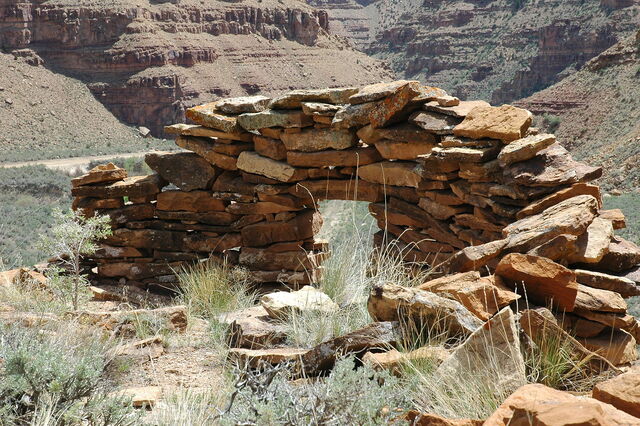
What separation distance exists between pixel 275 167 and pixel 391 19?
9979 cm

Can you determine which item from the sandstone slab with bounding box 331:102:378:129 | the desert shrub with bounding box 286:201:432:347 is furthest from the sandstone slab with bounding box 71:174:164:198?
the desert shrub with bounding box 286:201:432:347

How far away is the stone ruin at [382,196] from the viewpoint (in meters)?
4.67

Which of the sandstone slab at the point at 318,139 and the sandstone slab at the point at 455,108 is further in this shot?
the sandstone slab at the point at 318,139

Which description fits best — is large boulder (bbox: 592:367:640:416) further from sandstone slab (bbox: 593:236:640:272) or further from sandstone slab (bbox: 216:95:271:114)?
sandstone slab (bbox: 216:95:271:114)

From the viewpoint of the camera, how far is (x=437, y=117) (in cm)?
707

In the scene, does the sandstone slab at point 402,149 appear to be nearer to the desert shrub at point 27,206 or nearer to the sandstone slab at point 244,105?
the sandstone slab at point 244,105

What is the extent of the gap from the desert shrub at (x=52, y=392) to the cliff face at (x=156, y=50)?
56604 millimetres

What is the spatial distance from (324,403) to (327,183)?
500cm

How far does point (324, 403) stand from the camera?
2.96 m

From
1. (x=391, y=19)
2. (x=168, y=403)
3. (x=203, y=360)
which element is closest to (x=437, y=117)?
(x=203, y=360)

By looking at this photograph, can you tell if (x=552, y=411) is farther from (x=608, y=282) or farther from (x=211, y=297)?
(x=211, y=297)

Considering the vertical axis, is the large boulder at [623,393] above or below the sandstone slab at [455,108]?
below

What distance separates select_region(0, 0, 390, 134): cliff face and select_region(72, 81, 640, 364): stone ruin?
5157cm

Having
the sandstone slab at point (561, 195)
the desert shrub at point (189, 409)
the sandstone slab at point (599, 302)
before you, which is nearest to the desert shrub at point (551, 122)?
the sandstone slab at point (561, 195)
